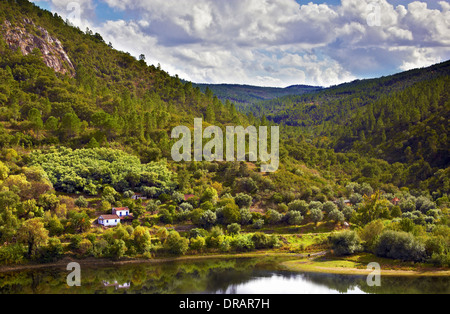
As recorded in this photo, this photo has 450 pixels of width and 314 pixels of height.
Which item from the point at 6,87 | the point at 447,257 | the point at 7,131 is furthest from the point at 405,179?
the point at 6,87

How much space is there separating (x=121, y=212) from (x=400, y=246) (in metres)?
37.1

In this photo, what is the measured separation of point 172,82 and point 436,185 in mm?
76674

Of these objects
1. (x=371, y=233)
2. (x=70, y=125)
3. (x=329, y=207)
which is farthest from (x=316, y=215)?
(x=70, y=125)

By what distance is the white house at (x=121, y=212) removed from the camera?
57688mm

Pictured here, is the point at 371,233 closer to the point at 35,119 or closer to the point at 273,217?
the point at 273,217

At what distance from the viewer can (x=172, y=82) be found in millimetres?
122000

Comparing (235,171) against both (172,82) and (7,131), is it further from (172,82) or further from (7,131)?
(172,82)

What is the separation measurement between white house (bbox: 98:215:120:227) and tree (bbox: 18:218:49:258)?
28.7 ft

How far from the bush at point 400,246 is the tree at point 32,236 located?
40.6m

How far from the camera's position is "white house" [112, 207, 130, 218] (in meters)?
57.7

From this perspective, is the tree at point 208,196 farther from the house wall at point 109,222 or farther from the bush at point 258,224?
the house wall at point 109,222

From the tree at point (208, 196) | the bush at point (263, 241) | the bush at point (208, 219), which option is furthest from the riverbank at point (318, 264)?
the tree at point (208, 196)

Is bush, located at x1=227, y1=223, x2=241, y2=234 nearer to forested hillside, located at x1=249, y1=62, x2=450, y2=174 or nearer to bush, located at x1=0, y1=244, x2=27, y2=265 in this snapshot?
bush, located at x1=0, y1=244, x2=27, y2=265

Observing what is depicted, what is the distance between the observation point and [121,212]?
190 feet
